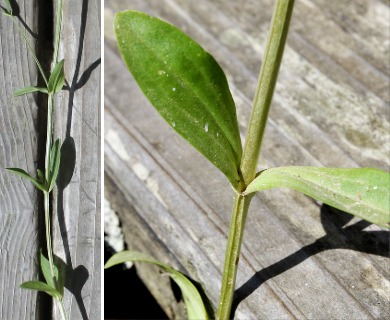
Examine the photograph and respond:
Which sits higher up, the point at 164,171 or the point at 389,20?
the point at 389,20

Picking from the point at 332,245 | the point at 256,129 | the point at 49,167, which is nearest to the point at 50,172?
the point at 49,167

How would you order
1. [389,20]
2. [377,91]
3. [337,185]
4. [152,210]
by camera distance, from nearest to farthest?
[337,185] → [152,210] → [377,91] → [389,20]

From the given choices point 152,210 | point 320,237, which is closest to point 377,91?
point 320,237

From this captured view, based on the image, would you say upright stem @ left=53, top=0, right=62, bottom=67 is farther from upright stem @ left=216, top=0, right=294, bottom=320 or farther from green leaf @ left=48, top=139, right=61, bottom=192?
upright stem @ left=216, top=0, right=294, bottom=320

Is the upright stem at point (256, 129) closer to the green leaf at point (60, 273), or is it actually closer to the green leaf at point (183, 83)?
the green leaf at point (183, 83)

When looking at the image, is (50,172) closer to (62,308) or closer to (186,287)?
(62,308)

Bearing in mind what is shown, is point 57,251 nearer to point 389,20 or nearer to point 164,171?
point 164,171

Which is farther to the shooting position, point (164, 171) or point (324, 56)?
point (324, 56)
